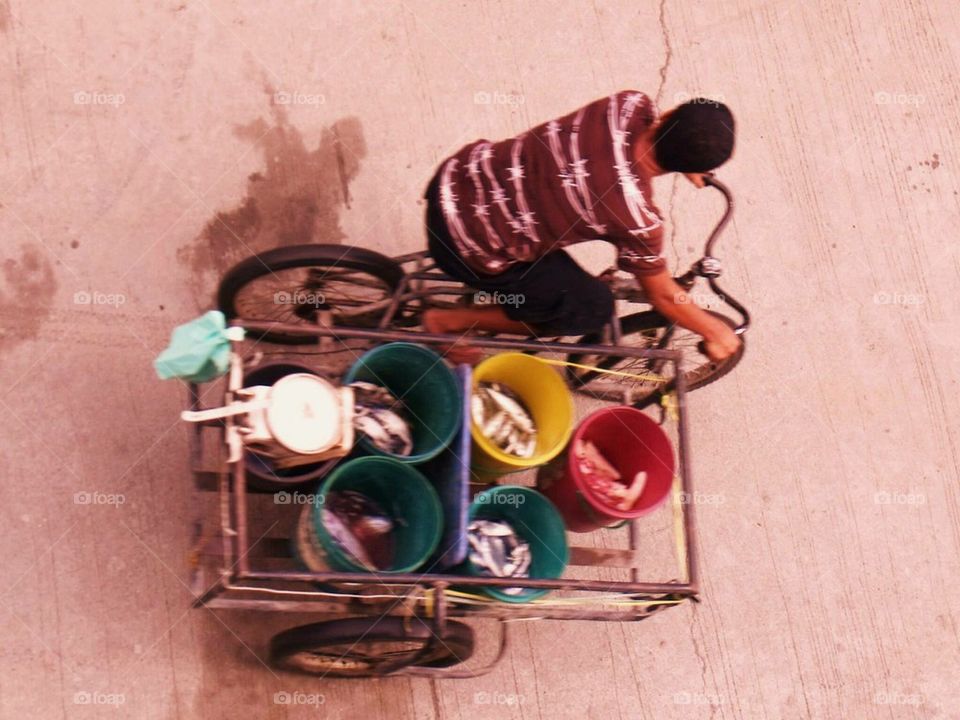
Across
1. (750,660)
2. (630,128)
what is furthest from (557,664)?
(630,128)

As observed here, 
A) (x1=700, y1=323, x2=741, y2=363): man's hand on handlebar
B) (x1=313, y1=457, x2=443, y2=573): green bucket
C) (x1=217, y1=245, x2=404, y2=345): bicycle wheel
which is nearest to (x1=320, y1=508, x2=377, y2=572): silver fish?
(x1=313, y1=457, x2=443, y2=573): green bucket

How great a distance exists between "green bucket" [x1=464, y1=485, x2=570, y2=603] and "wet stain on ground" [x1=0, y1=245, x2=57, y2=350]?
5.96ft

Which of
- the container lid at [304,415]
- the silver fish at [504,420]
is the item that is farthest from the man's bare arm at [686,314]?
the container lid at [304,415]

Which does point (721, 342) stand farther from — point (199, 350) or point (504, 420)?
point (199, 350)

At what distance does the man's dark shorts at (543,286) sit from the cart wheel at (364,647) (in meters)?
1.05

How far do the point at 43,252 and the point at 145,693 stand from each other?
5.44 feet

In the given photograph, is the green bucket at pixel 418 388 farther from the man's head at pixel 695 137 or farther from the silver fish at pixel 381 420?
the man's head at pixel 695 137

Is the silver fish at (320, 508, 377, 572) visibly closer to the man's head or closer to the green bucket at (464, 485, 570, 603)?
the green bucket at (464, 485, 570, 603)

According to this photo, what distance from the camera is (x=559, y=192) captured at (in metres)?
2.70

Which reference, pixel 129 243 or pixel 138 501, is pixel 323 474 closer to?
pixel 138 501

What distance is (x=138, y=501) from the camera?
3279 millimetres

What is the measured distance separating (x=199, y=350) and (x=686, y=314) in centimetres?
149

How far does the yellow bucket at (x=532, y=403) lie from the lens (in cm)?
276

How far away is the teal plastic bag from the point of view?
8.05 feet
